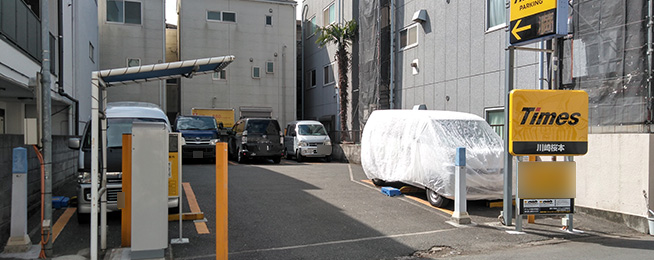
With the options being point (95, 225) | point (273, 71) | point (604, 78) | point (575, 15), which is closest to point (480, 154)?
point (604, 78)

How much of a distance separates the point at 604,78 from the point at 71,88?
45.5 feet

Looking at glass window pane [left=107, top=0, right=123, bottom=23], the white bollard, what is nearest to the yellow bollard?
the white bollard

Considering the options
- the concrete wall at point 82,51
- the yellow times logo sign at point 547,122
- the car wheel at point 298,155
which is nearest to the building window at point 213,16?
the concrete wall at point 82,51

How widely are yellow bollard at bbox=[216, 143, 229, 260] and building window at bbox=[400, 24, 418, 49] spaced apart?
41.5ft

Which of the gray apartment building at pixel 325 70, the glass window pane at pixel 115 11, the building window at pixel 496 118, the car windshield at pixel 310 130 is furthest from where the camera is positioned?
the glass window pane at pixel 115 11

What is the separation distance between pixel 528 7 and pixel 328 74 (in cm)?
1725

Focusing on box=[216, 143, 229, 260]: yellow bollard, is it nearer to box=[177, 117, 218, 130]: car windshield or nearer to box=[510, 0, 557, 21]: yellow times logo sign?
box=[510, 0, 557, 21]: yellow times logo sign

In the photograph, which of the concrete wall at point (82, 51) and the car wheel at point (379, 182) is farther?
the concrete wall at point (82, 51)

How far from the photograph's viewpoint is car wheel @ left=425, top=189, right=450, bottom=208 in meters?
8.23

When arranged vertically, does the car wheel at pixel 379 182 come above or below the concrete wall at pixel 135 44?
below

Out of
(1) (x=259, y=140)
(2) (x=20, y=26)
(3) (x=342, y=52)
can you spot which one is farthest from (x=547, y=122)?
(3) (x=342, y=52)

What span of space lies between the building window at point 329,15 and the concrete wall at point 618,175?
1650 cm

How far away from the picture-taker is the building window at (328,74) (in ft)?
76.5

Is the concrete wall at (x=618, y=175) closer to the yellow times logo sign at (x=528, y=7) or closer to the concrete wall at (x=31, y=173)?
the yellow times logo sign at (x=528, y=7)
